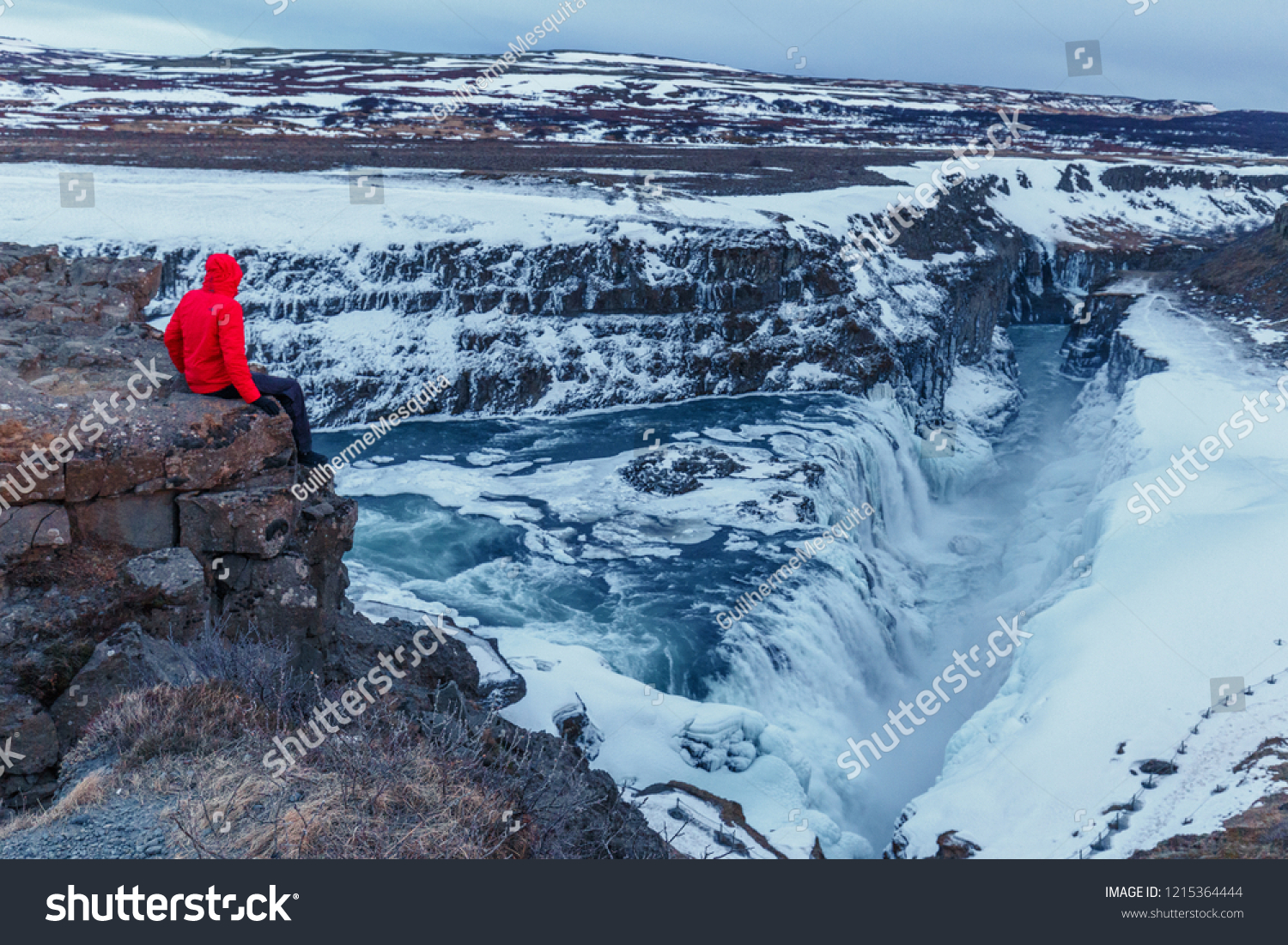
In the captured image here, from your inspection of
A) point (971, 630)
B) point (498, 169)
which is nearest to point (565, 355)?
point (971, 630)

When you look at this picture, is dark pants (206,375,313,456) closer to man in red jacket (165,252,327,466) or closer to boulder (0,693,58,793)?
man in red jacket (165,252,327,466)

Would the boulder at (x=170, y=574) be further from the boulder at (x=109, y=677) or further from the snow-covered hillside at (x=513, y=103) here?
the snow-covered hillside at (x=513, y=103)

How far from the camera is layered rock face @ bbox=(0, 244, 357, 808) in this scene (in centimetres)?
742

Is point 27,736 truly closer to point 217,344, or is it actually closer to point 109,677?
point 109,677

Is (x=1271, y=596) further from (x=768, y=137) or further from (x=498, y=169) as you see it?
(x=768, y=137)

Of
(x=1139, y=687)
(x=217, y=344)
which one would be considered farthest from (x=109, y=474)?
(x=1139, y=687)

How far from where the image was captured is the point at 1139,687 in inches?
456

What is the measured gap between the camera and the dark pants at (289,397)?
8852mm

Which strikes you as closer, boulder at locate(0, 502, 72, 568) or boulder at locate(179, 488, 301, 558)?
boulder at locate(0, 502, 72, 568)

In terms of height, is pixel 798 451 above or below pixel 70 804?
below

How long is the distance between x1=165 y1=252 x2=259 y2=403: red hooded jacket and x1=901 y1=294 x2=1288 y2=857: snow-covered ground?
27.6ft

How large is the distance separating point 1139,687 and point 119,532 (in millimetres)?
11154

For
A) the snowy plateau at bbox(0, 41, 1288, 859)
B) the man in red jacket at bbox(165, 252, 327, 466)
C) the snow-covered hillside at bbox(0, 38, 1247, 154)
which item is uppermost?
the snow-covered hillside at bbox(0, 38, 1247, 154)

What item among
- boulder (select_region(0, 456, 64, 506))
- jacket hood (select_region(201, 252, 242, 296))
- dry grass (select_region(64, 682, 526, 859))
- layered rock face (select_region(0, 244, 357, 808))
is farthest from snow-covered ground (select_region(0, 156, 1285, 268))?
dry grass (select_region(64, 682, 526, 859))
